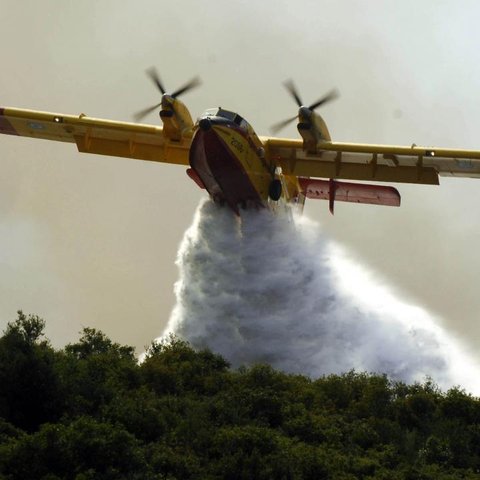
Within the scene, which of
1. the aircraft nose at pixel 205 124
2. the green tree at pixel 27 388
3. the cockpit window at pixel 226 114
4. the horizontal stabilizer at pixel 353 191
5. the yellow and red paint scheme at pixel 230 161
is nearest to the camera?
the green tree at pixel 27 388

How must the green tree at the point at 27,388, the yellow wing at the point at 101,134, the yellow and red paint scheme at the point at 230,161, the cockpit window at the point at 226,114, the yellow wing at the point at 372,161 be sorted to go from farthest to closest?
the yellow wing at the point at 101,134 → the yellow wing at the point at 372,161 → the cockpit window at the point at 226,114 → the yellow and red paint scheme at the point at 230,161 → the green tree at the point at 27,388

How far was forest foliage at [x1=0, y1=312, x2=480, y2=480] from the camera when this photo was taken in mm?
24875

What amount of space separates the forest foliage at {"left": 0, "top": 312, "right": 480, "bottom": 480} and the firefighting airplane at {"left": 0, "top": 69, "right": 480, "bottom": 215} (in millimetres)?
5033

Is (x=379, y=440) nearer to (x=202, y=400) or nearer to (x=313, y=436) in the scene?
(x=313, y=436)

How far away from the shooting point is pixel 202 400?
107 feet

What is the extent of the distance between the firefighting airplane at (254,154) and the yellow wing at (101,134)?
29 mm

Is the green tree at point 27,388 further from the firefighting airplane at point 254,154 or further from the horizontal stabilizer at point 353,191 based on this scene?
the horizontal stabilizer at point 353,191

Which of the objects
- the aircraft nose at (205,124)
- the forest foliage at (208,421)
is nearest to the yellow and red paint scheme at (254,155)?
the aircraft nose at (205,124)

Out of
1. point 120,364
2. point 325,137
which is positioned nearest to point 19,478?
point 120,364

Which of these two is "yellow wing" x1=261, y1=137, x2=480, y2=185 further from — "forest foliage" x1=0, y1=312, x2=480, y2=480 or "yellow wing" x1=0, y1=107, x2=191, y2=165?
"forest foliage" x1=0, y1=312, x2=480, y2=480

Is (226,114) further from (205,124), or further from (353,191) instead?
(353,191)

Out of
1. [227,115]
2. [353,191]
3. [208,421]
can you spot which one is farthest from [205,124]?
[208,421]

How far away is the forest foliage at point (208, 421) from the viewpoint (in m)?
24.9

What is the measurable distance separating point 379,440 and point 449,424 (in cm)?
203
